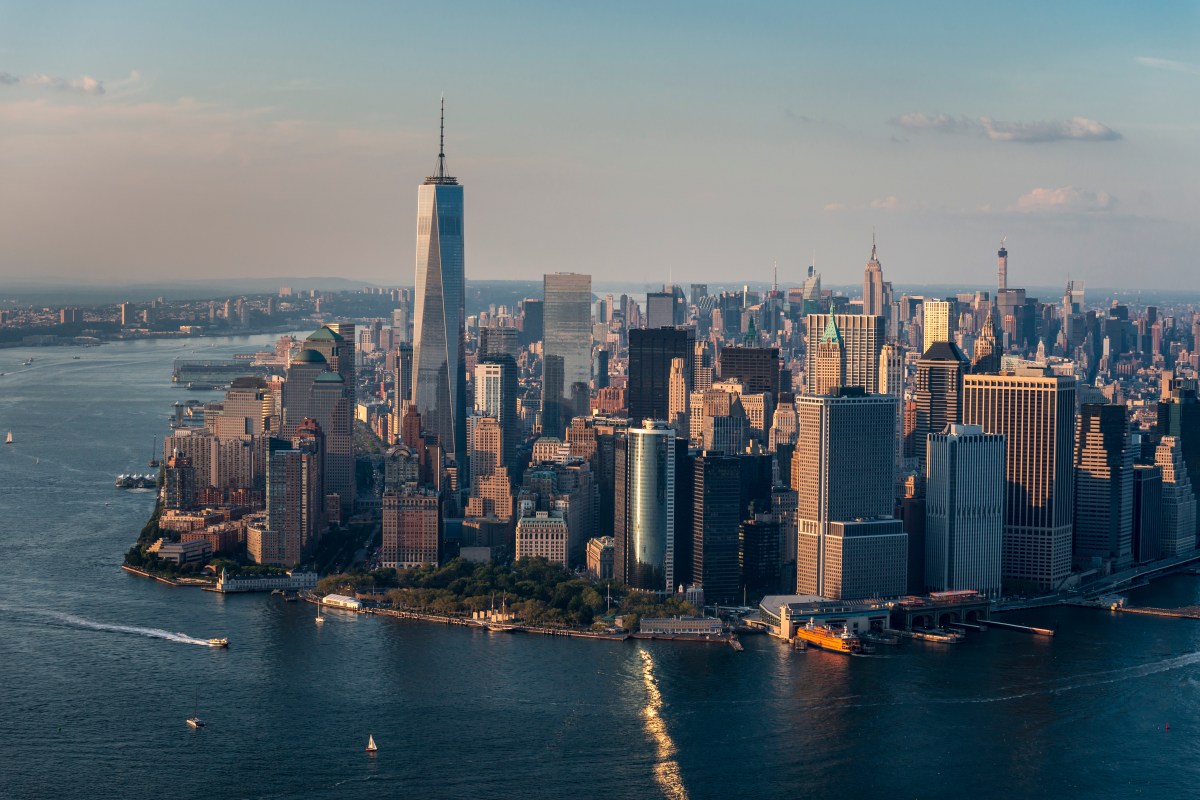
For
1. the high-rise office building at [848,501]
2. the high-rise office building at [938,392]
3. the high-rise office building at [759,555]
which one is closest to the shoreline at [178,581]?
the high-rise office building at [759,555]

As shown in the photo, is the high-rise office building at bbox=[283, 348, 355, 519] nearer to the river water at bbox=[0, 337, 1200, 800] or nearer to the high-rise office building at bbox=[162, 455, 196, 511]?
the high-rise office building at bbox=[162, 455, 196, 511]

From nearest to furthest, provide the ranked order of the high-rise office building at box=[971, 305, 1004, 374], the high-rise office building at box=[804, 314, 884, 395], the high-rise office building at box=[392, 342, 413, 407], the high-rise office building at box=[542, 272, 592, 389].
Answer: the high-rise office building at box=[971, 305, 1004, 374] → the high-rise office building at box=[392, 342, 413, 407] → the high-rise office building at box=[804, 314, 884, 395] → the high-rise office building at box=[542, 272, 592, 389]

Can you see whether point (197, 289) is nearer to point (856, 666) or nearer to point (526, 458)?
point (526, 458)

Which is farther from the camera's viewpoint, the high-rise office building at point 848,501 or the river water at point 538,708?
the high-rise office building at point 848,501

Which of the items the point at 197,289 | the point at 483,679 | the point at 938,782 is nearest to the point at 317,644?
the point at 483,679

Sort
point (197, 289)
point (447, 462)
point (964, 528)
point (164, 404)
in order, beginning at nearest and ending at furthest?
point (964, 528)
point (447, 462)
point (164, 404)
point (197, 289)

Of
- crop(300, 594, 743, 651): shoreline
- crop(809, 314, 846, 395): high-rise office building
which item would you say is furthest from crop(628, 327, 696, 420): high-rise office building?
crop(300, 594, 743, 651): shoreline

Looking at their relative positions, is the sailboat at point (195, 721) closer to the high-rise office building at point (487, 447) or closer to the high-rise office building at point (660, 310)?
the high-rise office building at point (487, 447)
